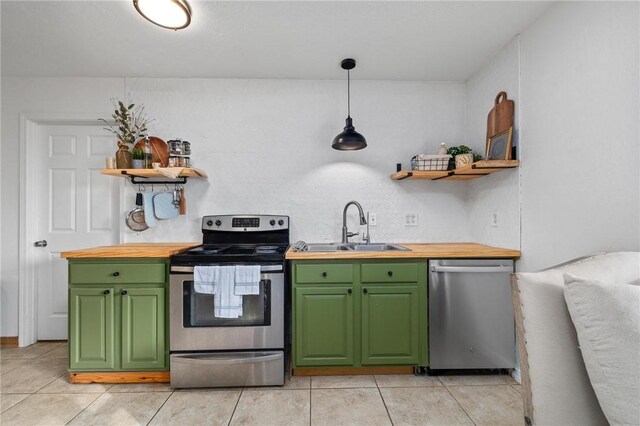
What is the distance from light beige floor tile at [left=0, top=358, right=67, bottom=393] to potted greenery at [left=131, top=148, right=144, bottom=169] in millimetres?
1684

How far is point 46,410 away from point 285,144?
2.50 m

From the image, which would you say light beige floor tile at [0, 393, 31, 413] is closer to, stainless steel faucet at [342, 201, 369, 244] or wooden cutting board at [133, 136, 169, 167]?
wooden cutting board at [133, 136, 169, 167]

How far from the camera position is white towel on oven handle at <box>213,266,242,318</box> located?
1.94 meters

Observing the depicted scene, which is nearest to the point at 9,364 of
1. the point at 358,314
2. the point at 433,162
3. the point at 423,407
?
the point at 358,314

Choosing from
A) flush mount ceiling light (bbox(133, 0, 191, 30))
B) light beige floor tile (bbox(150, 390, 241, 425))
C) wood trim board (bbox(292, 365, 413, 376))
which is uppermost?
flush mount ceiling light (bbox(133, 0, 191, 30))

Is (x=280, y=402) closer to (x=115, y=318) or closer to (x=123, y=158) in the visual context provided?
(x=115, y=318)

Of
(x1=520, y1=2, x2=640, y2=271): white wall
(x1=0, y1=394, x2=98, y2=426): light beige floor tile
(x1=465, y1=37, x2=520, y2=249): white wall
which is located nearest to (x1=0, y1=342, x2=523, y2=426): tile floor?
(x1=0, y1=394, x2=98, y2=426): light beige floor tile

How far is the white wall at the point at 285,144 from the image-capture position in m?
2.71

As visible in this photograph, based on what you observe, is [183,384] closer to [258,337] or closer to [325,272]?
[258,337]

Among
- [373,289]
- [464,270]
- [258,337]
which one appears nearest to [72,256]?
[258,337]

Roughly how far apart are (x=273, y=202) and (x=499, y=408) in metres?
2.23

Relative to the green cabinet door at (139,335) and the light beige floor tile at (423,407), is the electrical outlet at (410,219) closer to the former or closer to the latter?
the light beige floor tile at (423,407)

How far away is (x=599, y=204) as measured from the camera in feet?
4.89

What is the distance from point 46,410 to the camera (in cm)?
178
